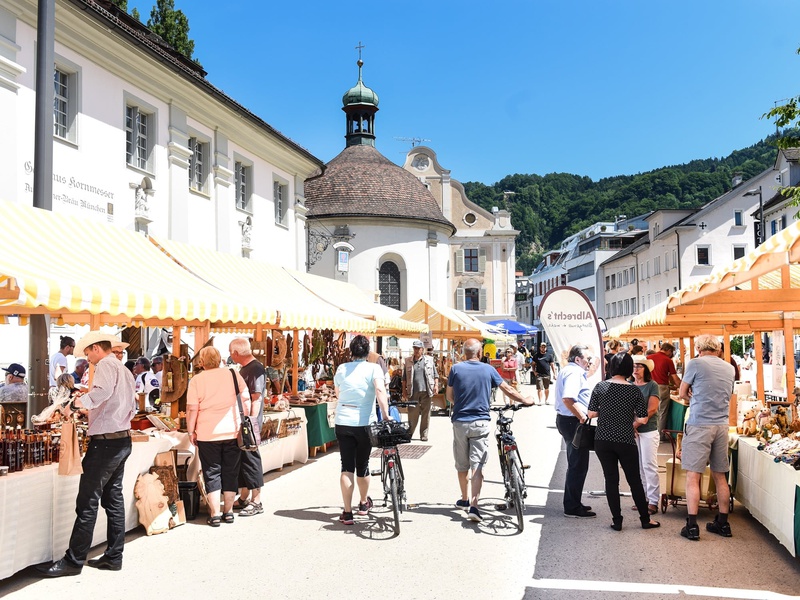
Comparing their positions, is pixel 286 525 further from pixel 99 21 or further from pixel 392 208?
pixel 392 208

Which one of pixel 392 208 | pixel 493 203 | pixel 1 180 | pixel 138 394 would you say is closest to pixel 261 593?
pixel 138 394

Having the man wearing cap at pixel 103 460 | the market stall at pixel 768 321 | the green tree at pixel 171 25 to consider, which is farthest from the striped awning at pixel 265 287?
the green tree at pixel 171 25

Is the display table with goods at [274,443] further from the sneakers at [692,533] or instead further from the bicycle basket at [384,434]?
the sneakers at [692,533]

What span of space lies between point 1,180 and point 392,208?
34689 millimetres

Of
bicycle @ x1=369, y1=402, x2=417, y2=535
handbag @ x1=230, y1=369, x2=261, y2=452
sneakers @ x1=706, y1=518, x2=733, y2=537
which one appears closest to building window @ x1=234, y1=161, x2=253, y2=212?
handbag @ x1=230, y1=369, x2=261, y2=452

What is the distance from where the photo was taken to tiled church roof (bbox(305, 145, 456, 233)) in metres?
46.8

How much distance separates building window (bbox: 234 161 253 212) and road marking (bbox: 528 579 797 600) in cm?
1866

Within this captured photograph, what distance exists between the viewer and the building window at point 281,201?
26.2 metres

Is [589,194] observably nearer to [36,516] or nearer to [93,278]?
[93,278]

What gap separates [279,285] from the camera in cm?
1441

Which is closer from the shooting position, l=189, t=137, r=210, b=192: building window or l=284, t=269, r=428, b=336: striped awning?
l=284, t=269, r=428, b=336: striped awning

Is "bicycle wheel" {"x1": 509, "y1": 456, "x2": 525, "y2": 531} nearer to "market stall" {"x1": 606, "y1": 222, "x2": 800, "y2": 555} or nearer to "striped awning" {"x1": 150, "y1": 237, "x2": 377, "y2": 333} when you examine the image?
"market stall" {"x1": 606, "y1": 222, "x2": 800, "y2": 555}

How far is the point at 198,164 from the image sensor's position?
20.5 metres

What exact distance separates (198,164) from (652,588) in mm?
17157
